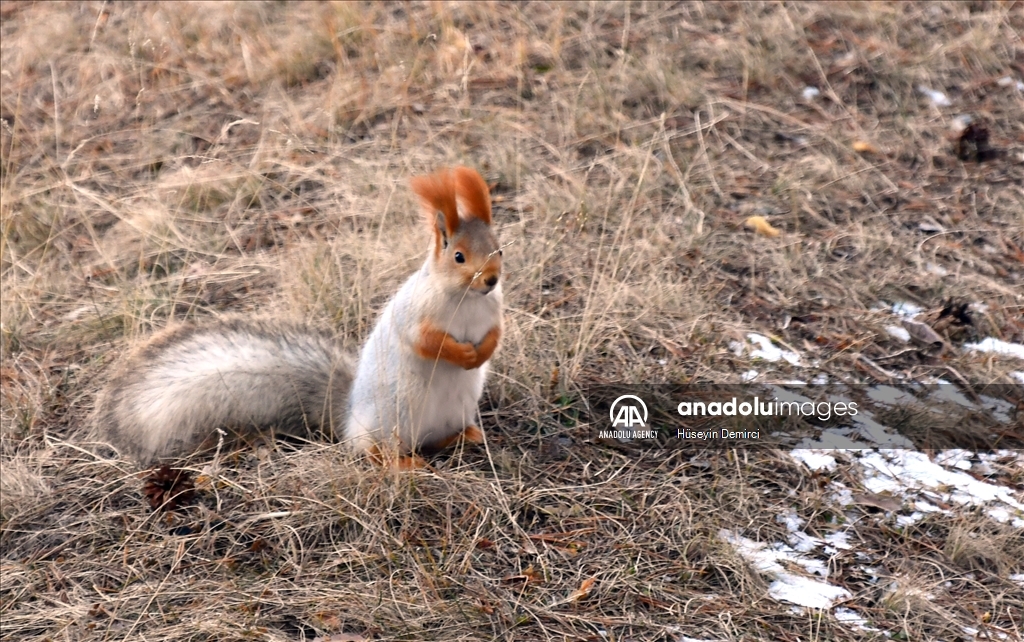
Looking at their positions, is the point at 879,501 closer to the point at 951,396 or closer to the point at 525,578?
the point at 951,396

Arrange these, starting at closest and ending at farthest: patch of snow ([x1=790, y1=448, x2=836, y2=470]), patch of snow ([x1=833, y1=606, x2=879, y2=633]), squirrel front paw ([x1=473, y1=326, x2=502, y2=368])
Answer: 1. patch of snow ([x1=833, y1=606, x2=879, y2=633])
2. squirrel front paw ([x1=473, y1=326, x2=502, y2=368])
3. patch of snow ([x1=790, y1=448, x2=836, y2=470])

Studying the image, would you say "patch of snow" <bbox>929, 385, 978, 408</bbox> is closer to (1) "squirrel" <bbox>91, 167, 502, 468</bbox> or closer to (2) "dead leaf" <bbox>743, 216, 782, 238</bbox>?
(2) "dead leaf" <bbox>743, 216, 782, 238</bbox>

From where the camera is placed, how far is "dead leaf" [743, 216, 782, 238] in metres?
3.88

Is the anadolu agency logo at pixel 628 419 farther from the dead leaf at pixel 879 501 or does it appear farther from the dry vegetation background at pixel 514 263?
the dead leaf at pixel 879 501

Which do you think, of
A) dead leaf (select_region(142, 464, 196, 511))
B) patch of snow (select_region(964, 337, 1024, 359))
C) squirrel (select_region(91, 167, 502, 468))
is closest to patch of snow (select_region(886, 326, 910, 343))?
patch of snow (select_region(964, 337, 1024, 359))

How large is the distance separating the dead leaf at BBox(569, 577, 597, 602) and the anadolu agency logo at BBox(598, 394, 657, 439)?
61cm

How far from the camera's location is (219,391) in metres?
2.78

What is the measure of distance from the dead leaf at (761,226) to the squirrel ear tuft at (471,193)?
1662 mm

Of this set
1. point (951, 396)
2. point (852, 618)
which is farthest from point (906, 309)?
point (852, 618)

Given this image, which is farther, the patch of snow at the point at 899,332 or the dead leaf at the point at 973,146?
the dead leaf at the point at 973,146

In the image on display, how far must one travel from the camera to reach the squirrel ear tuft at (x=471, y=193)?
99.4 inches

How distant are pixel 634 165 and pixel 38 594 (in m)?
2.72

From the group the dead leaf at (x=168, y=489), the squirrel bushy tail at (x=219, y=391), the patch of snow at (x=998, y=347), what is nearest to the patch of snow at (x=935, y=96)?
the patch of snow at (x=998, y=347)

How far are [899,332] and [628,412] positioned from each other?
1058mm
